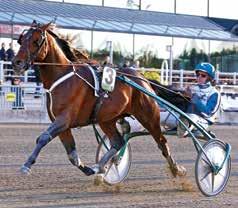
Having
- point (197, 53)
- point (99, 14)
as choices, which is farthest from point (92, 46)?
point (197, 53)

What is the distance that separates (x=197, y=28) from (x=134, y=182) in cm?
2491

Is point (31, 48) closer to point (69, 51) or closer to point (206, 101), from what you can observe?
point (69, 51)

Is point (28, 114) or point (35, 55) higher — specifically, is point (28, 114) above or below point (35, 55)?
below

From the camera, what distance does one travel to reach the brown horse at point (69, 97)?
23.9 ft

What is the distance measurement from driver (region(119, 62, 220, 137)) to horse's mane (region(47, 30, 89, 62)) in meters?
1.08

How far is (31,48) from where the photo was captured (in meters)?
7.37

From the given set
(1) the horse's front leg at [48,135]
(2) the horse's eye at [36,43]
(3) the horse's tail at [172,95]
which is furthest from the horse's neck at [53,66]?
(3) the horse's tail at [172,95]

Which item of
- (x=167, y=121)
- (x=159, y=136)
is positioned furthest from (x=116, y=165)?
(x=167, y=121)

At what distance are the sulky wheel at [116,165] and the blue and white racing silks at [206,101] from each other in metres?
0.98

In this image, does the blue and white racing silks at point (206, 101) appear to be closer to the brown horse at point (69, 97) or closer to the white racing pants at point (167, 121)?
the white racing pants at point (167, 121)

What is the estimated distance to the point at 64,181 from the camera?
28.1 feet

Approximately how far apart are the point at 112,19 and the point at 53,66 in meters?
23.9

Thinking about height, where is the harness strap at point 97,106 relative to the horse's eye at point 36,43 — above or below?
below

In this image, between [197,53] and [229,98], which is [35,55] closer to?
[229,98]
